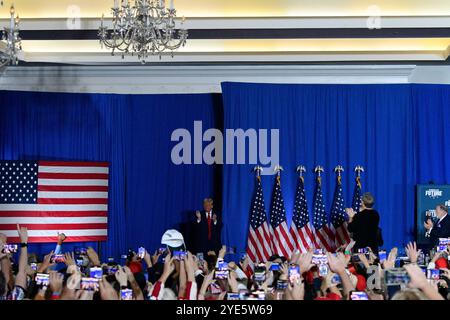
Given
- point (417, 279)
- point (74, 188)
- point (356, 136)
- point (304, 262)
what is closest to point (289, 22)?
point (356, 136)

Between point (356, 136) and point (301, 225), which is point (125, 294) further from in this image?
point (356, 136)

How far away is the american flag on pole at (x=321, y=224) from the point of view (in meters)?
11.9

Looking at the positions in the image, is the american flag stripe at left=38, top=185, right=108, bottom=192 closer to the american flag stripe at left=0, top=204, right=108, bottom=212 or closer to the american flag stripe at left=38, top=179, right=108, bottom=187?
the american flag stripe at left=38, top=179, right=108, bottom=187

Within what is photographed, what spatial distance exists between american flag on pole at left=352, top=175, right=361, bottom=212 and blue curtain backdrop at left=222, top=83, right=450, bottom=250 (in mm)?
80

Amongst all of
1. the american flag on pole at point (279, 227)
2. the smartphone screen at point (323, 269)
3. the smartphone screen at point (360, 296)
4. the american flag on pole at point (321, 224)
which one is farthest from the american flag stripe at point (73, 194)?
the smartphone screen at point (360, 296)

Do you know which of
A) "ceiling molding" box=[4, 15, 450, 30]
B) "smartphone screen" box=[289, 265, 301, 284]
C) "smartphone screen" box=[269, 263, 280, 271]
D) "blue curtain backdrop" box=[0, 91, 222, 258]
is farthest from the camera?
"blue curtain backdrop" box=[0, 91, 222, 258]

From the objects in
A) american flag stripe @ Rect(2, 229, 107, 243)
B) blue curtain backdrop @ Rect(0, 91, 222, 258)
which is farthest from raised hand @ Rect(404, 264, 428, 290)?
american flag stripe @ Rect(2, 229, 107, 243)

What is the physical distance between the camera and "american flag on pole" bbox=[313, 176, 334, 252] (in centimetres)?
1186

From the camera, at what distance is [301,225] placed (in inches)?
468

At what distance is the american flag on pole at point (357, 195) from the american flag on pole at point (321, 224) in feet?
1.54

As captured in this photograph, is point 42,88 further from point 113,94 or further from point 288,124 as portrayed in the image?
point 288,124

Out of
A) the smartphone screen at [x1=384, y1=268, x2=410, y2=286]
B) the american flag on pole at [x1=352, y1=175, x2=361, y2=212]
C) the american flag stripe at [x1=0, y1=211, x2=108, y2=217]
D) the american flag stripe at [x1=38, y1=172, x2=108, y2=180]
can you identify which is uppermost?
the american flag stripe at [x1=38, y1=172, x2=108, y2=180]

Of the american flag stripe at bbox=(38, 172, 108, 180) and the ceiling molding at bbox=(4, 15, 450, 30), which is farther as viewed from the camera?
the american flag stripe at bbox=(38, 172, 108, 180)
